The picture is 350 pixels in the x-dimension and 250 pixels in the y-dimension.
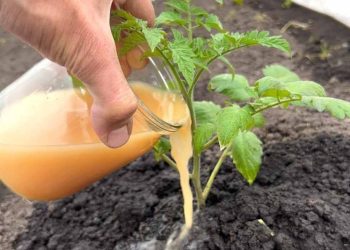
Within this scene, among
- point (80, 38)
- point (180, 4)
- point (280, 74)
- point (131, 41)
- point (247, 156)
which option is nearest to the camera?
point (80, 38)

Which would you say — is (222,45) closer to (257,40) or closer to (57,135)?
(257,40)

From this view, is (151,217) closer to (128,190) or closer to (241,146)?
(128,190)

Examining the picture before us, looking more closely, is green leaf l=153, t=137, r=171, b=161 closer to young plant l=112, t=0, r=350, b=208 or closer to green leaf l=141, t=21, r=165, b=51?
young plant l=112, t=0, r=350, b=208

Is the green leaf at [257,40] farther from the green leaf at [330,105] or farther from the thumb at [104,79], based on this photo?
the thumb at [104,79]

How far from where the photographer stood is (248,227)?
4.83ft

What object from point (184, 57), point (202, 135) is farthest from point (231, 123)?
point (184, 57)

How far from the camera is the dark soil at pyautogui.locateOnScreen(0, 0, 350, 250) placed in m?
1.46

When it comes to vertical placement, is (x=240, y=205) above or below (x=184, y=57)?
below

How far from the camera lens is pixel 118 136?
1.02 m

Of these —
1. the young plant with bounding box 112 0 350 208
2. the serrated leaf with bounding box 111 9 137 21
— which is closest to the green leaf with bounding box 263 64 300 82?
the young plant with bounding box 112 0 350 208

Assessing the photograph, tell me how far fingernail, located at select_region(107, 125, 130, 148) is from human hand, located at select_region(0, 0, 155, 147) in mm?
72

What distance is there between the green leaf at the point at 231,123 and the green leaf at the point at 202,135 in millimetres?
66

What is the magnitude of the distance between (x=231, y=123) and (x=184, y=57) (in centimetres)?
21

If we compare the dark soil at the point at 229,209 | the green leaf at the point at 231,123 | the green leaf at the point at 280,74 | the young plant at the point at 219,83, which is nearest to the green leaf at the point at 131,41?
the young plant at the point at 219,83
